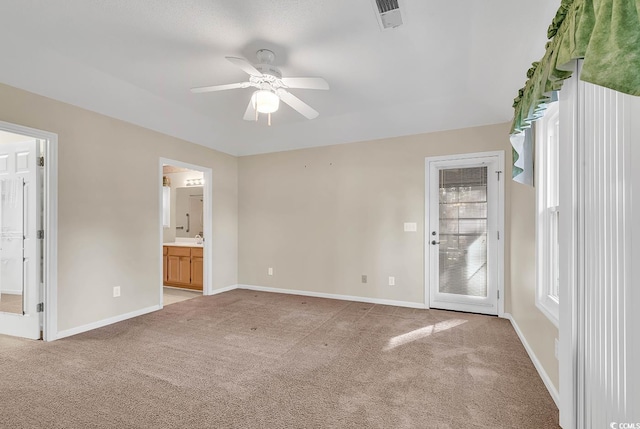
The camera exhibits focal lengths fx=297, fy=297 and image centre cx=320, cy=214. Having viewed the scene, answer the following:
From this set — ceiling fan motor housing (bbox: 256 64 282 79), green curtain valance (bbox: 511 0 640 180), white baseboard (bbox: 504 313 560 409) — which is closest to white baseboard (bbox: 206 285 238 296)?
ceiling fan motor housing (bbox: 256 64 282 79)

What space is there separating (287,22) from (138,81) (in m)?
1.97

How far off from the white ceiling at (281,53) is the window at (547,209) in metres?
0.57

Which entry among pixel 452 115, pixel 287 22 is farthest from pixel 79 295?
pixel 452 115

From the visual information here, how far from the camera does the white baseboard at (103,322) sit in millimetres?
3206

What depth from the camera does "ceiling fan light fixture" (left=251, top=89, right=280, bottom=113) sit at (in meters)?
2.66

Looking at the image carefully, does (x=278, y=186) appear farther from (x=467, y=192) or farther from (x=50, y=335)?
(x=50, y=335)

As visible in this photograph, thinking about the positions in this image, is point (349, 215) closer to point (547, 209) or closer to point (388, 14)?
point (547, 209)

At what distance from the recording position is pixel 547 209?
247cm

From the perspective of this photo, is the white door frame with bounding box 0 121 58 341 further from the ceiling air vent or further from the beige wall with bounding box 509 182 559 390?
the beige wall with bounding box 509 182 559 390

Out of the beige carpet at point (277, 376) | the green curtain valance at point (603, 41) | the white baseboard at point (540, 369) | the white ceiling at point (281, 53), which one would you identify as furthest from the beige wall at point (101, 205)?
the white baseboard at point (540, 369)

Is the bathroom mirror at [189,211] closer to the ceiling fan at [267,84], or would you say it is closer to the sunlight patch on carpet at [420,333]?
the ceiling fan at [267,84]

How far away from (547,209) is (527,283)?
0.85 meters

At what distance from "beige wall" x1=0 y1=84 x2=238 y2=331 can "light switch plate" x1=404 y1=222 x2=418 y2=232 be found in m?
3.57

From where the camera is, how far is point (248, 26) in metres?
2.34
